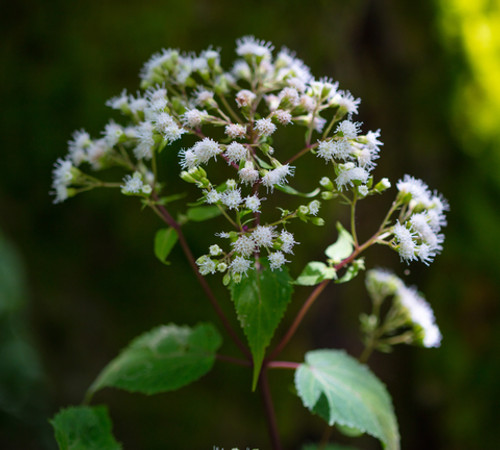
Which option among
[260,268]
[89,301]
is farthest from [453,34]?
[89,301]

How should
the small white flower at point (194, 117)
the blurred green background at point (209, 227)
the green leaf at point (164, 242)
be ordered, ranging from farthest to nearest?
the blurred green background at point (209, 227), the green leaf at point (164, 242), the small white flower at point (194, 117)

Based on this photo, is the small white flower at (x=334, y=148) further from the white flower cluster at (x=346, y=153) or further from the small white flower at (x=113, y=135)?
the small white flower at (x=113, y=135)

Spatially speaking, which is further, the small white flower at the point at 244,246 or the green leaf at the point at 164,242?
the green leaf at the point at 164,242

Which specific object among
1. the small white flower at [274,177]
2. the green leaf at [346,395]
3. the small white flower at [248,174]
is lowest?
the green leaf at [346,395]

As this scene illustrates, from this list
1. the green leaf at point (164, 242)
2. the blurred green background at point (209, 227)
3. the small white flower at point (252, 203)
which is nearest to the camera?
the small white flower at point (252, 203)

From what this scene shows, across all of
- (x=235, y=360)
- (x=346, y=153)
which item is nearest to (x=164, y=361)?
(x=235, y=360)

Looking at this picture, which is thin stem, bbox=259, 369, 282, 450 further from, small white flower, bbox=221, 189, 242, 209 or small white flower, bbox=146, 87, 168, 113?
small white flower, bbox=146, 87, 168, 113

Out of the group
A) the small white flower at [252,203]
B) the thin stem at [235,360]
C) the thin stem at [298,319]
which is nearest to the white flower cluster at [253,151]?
the small white flower at [252,203]

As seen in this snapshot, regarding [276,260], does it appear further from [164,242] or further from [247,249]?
[164,242]
